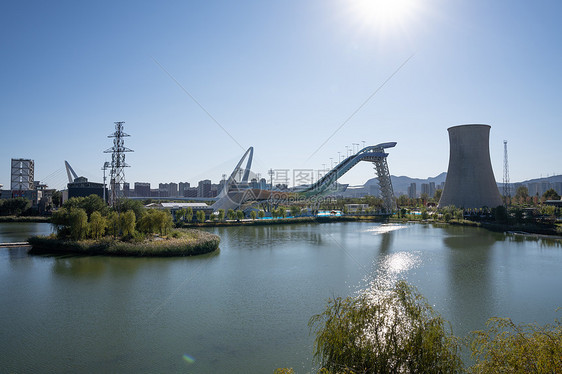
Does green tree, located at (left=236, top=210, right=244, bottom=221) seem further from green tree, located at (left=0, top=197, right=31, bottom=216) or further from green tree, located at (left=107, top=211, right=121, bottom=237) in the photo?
green tree, located at (left=0, top=197, right=31, bottom=216)

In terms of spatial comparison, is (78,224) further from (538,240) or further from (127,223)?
(538,240)

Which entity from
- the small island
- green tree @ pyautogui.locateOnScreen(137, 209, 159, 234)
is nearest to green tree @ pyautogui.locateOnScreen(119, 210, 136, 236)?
the small island

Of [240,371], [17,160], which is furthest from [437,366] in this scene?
[17,160]

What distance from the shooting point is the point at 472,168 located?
31.5 meters

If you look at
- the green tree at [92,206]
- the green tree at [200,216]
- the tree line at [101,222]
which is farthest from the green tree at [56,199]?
the green tree at [92,206]

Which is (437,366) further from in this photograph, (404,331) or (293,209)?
(293,209)

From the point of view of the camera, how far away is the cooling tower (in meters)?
31.0

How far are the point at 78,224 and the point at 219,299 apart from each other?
10.3 metres

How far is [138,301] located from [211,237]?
8.51 meters

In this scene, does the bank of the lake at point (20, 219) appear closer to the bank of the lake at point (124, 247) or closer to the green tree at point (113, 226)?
the bank of the lake at point (124, 247)

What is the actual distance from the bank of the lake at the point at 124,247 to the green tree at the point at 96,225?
1.82 feet

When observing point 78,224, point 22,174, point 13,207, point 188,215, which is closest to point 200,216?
point 188,215

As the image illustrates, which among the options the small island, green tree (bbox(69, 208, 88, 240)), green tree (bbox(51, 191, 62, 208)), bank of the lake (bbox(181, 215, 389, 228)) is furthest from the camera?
green tree (bbox(51, 191, 62, 208))

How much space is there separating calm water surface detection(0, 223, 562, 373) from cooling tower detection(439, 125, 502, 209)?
1493cm
